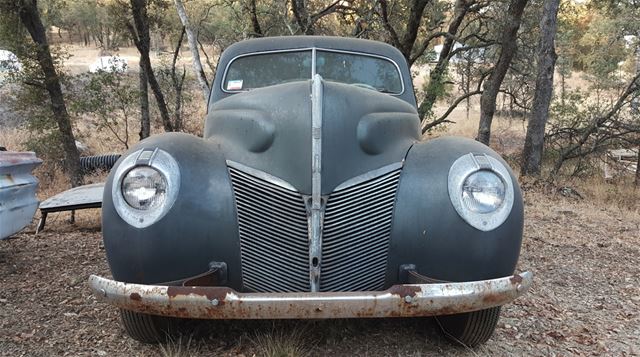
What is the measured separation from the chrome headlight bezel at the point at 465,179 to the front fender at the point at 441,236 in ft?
0.08

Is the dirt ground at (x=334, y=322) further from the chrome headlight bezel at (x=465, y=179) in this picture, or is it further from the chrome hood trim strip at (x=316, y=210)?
the chrome headlight bezel at (x=465, y=179)

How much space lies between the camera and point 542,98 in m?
11.3

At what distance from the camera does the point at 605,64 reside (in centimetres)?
1841

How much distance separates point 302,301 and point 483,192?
42.5 inches

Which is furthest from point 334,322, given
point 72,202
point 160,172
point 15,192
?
point 72,202

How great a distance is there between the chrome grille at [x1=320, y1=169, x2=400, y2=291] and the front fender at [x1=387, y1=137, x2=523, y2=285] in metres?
0.05

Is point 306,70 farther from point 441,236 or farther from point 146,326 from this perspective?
point 146,326

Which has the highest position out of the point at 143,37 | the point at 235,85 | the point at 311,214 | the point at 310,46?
the point at 143,37

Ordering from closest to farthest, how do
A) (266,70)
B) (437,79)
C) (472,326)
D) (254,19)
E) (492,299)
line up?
(492,299)
(472,326)
(266,70)
(437,79)
(254,19)

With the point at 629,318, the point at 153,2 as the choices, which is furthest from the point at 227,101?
the point at 153,2

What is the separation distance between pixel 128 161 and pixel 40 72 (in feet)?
29.6

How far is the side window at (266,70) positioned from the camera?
4.26m

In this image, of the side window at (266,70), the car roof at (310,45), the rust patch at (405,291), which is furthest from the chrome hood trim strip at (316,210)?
the car roof at (310,45)

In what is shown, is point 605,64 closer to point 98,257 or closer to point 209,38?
point 209,38
